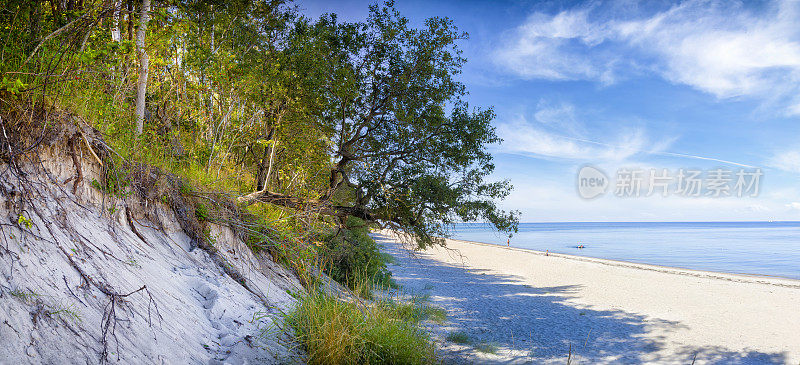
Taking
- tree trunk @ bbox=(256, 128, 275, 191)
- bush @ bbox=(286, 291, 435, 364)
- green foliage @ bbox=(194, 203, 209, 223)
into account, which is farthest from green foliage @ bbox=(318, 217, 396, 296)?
bush @ bbox=(286, 291, 435, 364)

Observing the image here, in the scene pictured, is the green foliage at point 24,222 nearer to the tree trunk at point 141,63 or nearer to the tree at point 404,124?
the tree trunk at point 141,63

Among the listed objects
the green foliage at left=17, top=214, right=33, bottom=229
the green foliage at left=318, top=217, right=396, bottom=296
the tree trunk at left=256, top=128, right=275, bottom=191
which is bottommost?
the green foliage at left=318, top=217, right=396, bottom=296

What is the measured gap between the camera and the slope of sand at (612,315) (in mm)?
8359

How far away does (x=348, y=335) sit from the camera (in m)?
4.46

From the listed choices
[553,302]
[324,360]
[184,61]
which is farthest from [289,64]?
[553,302]

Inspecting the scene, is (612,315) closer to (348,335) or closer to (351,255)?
(351,255)

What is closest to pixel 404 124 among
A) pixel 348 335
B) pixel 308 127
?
pixel 308 127

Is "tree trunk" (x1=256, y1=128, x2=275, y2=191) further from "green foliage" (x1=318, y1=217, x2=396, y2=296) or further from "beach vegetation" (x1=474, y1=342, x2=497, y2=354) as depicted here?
"beach vegetation" (x1=474, y1=342, x2=497, y2=354)

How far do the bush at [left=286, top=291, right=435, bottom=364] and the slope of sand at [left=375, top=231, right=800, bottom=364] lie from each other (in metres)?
1.62

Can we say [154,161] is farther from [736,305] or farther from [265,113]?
[736,305]

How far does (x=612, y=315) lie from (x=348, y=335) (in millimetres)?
10218

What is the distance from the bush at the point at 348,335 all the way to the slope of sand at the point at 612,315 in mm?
1620

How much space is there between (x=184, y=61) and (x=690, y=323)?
13984mm

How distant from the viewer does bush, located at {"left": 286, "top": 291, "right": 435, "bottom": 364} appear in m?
4.47
